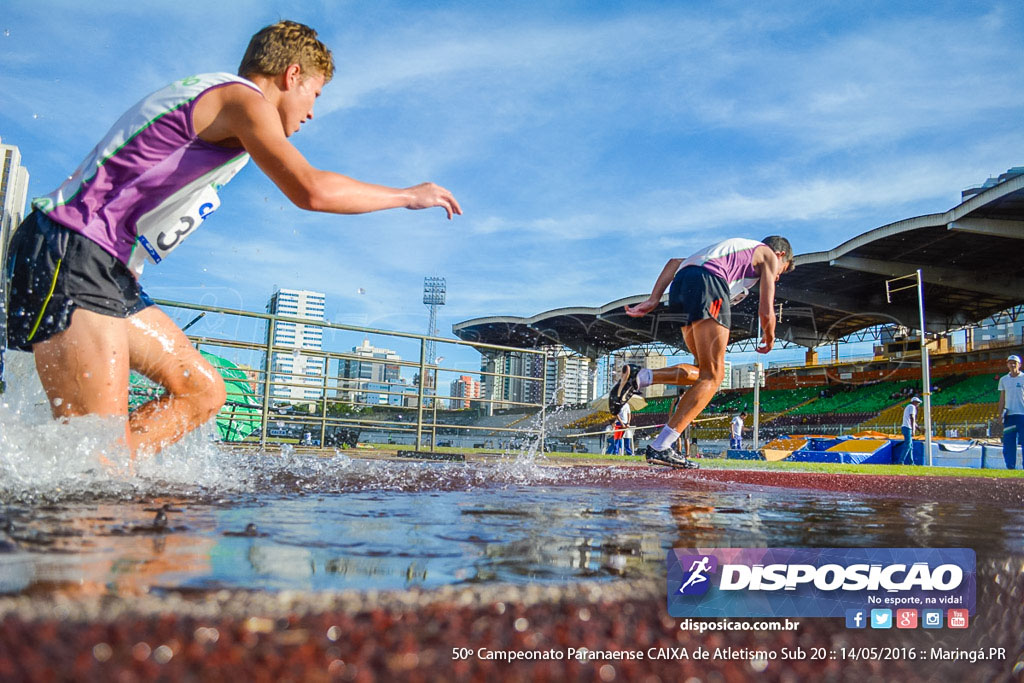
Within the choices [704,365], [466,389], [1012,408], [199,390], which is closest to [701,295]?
[704,365]

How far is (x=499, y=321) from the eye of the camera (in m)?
45.9

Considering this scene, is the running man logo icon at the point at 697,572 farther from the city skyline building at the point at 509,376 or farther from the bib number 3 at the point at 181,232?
the city skyline building at the point at 509,376

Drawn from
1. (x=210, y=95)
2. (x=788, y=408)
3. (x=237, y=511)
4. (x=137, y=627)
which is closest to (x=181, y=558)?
Answer: (x=137, y=627)

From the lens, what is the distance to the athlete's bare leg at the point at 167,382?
2553mm

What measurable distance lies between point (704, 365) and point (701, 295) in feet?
1.66

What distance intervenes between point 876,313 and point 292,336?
35032 mm

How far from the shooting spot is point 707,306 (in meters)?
4.88

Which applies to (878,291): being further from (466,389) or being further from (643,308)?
(466,389)

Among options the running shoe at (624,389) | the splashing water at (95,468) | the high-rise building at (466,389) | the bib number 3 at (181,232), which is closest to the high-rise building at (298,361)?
the running shoe at (624,389)

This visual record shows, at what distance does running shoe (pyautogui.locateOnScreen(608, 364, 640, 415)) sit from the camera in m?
5.69

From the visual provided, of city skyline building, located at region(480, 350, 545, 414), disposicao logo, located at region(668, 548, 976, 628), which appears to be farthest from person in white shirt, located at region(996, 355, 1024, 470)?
disposicao logo, located at region(668, 548, 976, 628)

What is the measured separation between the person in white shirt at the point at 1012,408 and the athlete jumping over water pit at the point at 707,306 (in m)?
6.20

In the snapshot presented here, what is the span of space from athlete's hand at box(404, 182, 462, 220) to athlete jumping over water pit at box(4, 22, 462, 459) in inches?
3.9

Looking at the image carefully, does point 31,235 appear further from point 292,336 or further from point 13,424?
point 292,336
